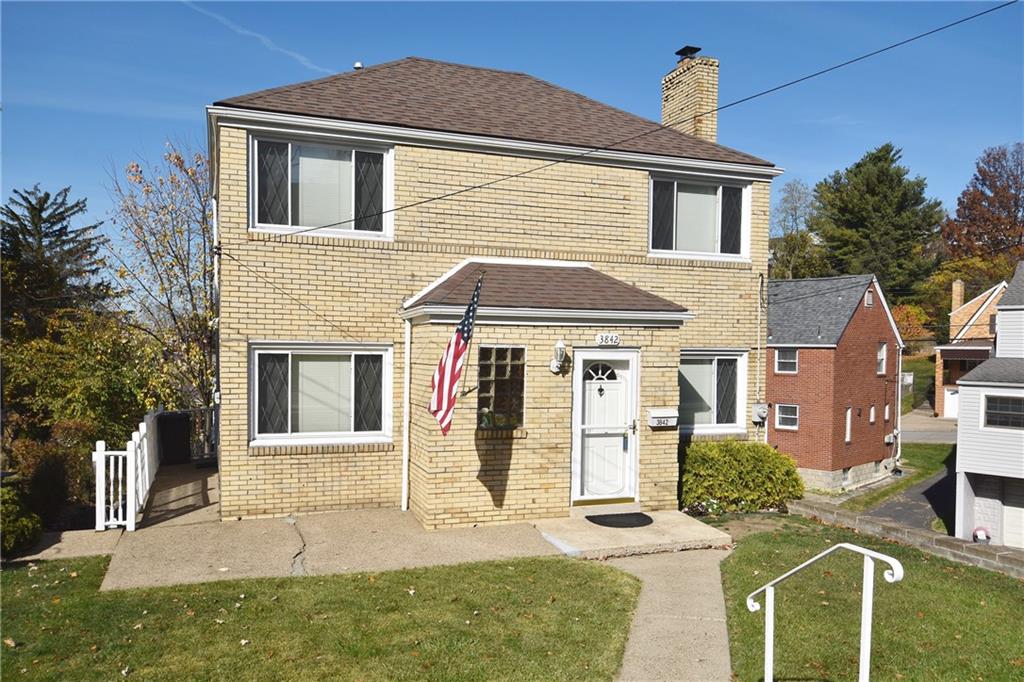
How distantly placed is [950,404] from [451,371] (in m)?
47.8

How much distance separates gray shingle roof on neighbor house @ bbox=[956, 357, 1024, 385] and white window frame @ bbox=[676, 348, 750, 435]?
14.2 m

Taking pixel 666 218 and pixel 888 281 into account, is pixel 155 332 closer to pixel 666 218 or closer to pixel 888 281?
pixel 666 218

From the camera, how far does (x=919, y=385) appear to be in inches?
2051

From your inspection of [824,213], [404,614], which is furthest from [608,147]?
[824,213]

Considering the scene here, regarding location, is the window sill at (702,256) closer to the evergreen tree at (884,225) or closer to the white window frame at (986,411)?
the white window frame at (986,411)

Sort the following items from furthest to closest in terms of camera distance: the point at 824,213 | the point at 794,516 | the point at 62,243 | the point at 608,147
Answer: the point at 824,213 → the point at 62,243 → the point at 608,147 → the point at 794,516

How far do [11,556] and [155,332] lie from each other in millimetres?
16741

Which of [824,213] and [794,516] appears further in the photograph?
[824,213]

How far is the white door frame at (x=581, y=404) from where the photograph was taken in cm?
1092

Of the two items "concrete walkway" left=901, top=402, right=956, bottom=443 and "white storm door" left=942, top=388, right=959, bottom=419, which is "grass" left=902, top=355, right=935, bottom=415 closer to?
"concrete walkway" left=901, top=402, right=956, bottom=443

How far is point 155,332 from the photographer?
79.2ft

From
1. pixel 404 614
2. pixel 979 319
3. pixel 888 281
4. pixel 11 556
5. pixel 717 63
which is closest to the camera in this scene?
pixel 404 614

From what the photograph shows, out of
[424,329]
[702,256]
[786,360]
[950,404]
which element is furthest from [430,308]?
[950,404]

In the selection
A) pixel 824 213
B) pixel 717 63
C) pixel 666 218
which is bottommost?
pixel 666 218
